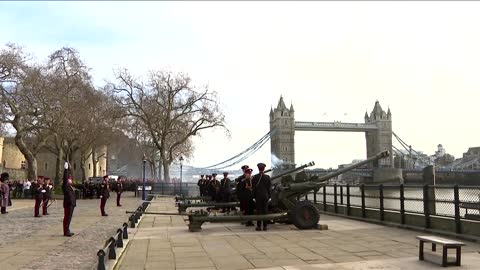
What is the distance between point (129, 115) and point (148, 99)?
2.70m

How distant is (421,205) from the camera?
47.3ft

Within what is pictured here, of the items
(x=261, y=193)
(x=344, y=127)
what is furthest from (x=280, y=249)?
(x=344, y=127)

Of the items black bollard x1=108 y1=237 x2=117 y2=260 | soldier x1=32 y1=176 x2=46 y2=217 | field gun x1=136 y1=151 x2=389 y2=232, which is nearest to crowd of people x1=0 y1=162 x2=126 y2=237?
soldier x1=32 y1=176 x2=46 y2=217

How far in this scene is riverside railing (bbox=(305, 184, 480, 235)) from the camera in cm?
1234

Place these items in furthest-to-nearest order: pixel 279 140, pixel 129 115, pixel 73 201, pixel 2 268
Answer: pixel 279 140 < pixel 129 115 < pixel 73 201 < pixel 2 268

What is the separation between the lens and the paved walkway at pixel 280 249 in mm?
9242

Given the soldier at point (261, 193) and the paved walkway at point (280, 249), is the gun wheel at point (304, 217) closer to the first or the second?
the paved walkway at point (280, 249)

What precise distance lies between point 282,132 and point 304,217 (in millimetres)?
105311

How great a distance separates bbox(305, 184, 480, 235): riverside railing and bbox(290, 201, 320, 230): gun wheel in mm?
2416

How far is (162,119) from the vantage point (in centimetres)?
5744

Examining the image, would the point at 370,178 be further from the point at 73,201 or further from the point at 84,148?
the point at 73,201

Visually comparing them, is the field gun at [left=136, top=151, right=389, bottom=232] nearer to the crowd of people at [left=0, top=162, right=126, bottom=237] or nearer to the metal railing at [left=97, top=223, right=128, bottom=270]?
the metal railing at [left=97, top=223, right=128, bottom=270]

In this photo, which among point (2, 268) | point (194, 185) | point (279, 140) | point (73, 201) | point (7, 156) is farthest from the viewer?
point (279, 140)

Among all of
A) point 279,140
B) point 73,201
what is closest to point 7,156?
point 279,140
